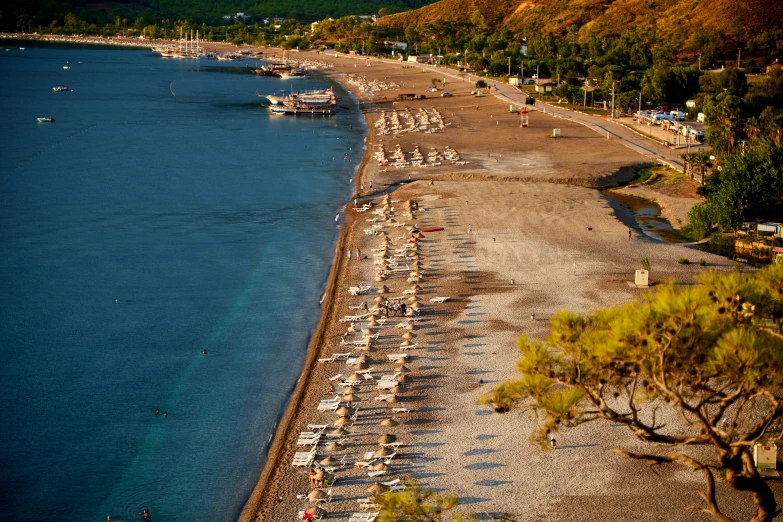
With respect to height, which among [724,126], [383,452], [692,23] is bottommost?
[383,452]

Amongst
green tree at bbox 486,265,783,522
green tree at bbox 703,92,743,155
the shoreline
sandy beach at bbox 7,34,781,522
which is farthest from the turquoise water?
green tree at bbox 703,92,743,155

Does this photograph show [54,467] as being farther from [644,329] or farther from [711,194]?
[711,194]

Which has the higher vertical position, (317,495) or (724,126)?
(724,126)

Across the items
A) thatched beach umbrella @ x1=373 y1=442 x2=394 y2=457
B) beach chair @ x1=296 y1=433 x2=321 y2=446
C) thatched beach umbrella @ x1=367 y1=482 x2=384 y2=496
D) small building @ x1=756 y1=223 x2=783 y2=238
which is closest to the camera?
thatched beach umbrella @ x1=367 y1=482 x2=384 y2=496

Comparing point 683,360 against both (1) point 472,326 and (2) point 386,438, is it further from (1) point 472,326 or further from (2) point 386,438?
(1) point 472,326

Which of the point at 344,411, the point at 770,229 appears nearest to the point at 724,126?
the point at 770,229

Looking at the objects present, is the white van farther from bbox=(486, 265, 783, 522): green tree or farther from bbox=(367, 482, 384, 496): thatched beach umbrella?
bbox=(486, 265, 783, 522): green tree
